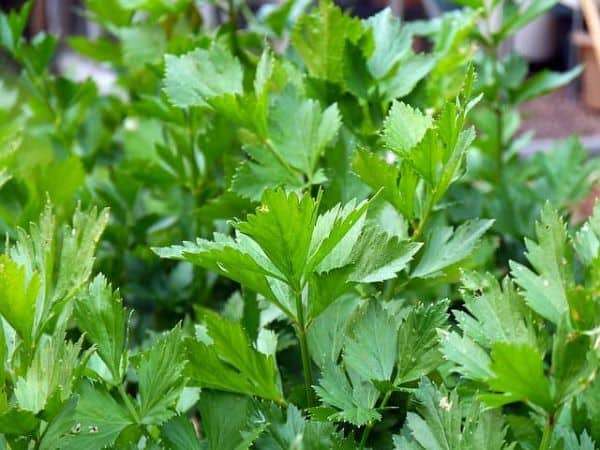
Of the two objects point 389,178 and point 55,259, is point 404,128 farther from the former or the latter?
point 55,259

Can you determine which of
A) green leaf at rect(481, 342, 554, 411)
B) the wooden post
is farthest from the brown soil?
green leaf at rect(481, 342, 554, 411)

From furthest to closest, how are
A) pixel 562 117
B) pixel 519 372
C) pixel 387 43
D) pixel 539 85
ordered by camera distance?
pixel 562 117 → pixel 539 85 → pixel 387 43 → pixel 519 372

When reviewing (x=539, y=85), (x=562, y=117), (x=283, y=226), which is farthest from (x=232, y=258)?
(x=562, y=117)

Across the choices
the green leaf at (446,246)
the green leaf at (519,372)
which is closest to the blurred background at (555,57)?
the green leaf at (446,246)

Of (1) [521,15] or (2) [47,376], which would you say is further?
(1) [521,15]

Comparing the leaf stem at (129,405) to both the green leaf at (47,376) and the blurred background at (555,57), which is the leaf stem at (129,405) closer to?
the green leaf at (47,376)
